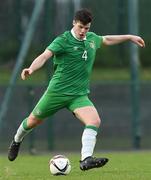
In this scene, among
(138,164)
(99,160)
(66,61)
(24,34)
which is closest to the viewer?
(99,160)

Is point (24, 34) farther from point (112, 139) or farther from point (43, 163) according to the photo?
point (43, 163)

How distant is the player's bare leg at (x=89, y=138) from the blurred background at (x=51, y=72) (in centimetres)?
807

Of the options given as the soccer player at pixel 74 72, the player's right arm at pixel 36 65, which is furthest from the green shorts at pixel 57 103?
the player's right arm at pixel 36 65

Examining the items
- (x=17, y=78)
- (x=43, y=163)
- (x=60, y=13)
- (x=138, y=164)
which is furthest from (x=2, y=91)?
(x=138, y=164)

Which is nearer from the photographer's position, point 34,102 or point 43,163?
point 43,163

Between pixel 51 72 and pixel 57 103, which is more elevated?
pixel 51 72

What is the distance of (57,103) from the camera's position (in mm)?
10938

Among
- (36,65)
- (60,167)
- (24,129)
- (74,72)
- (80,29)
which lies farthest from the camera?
(24,129)

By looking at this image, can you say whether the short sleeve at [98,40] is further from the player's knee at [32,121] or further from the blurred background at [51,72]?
the blurred background at [51,72]

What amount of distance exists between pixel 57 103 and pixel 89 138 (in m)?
0.86

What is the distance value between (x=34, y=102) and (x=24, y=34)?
217 cm

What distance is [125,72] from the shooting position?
21.0 m

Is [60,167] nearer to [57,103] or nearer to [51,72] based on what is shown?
[57,103]

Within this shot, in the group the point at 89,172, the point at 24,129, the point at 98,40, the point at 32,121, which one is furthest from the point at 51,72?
the point at 89,172
